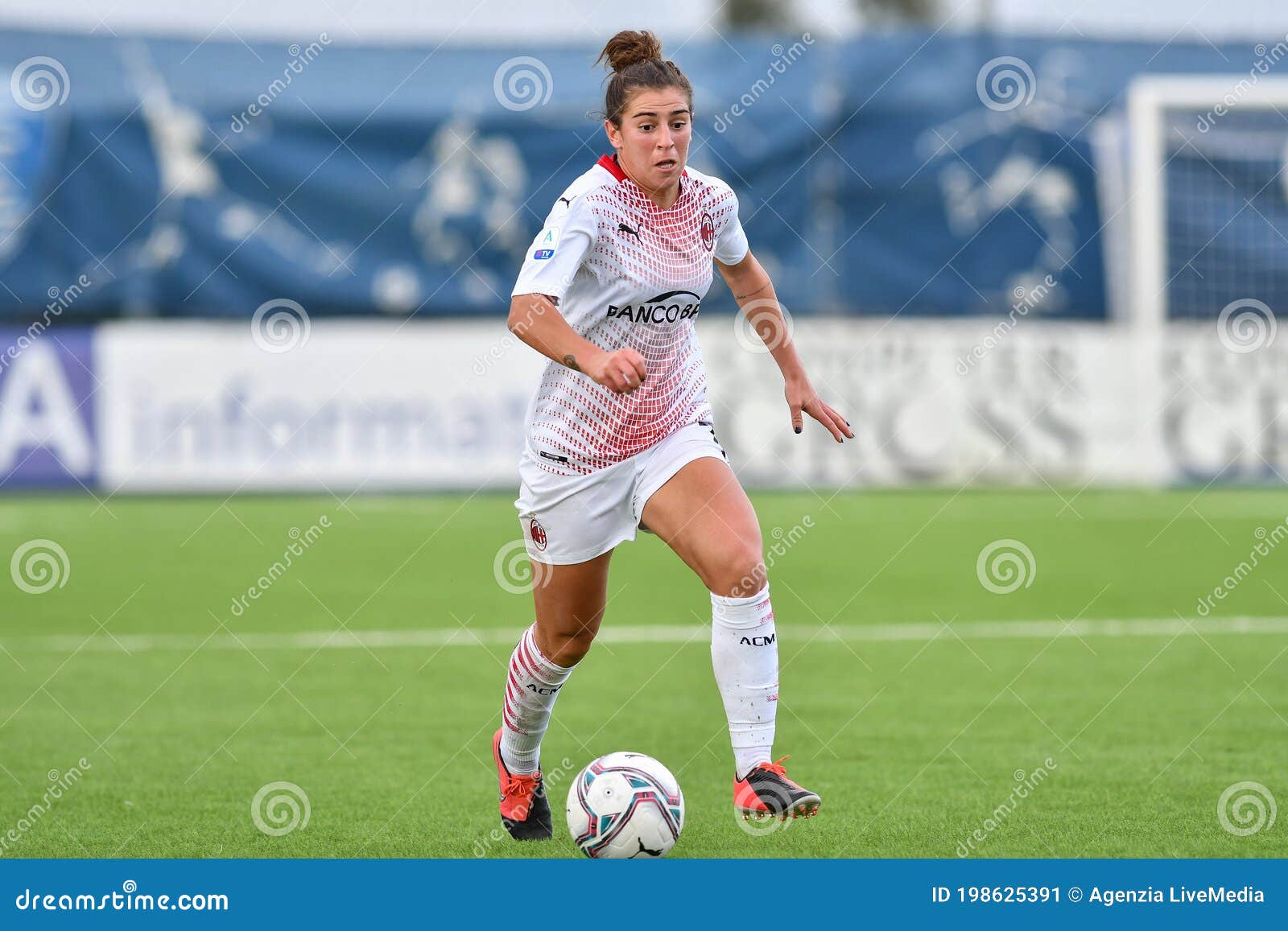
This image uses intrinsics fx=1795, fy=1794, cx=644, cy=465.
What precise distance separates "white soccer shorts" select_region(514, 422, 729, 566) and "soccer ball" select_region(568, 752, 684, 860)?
68 cm

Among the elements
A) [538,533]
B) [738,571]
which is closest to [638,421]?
[538,533]

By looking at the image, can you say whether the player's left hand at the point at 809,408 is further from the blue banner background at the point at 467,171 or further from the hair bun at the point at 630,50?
the blue banner background at the point at 467,171

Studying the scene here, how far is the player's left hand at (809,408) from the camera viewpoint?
19.2 ft

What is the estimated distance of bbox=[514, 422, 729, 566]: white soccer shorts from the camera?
554 centimetres

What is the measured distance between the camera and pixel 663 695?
863 cm

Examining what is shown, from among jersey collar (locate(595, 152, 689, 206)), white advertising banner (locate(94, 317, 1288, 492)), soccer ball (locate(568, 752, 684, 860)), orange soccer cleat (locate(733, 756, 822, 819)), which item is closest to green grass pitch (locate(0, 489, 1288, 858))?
soccer ball (locate(568, 752, 684, 860))

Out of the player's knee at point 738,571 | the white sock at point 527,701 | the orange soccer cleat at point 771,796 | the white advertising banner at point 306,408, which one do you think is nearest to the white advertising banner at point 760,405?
the white advertising banner at point 306,408

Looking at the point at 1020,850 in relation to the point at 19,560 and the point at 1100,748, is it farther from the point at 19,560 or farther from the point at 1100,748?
the point at 19,560

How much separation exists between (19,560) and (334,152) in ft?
26.1

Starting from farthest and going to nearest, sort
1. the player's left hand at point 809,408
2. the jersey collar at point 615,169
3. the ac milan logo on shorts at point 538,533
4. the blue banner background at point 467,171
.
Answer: the blue banner background at point 467,171 < the player's left hand at point 809,408 < the ac milan logo on shorts at point 538,533 < the jersey collar at point 615,169

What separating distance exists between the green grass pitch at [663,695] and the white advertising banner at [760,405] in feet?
9.10

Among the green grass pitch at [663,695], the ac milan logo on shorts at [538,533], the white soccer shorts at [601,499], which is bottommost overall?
the green grass pitch at [663,695]

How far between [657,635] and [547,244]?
5.46 metres

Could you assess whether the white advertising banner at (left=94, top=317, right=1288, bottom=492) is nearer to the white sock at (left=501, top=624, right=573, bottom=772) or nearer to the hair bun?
the white sock at (left=501, top=624, right=573, bottom=772)
